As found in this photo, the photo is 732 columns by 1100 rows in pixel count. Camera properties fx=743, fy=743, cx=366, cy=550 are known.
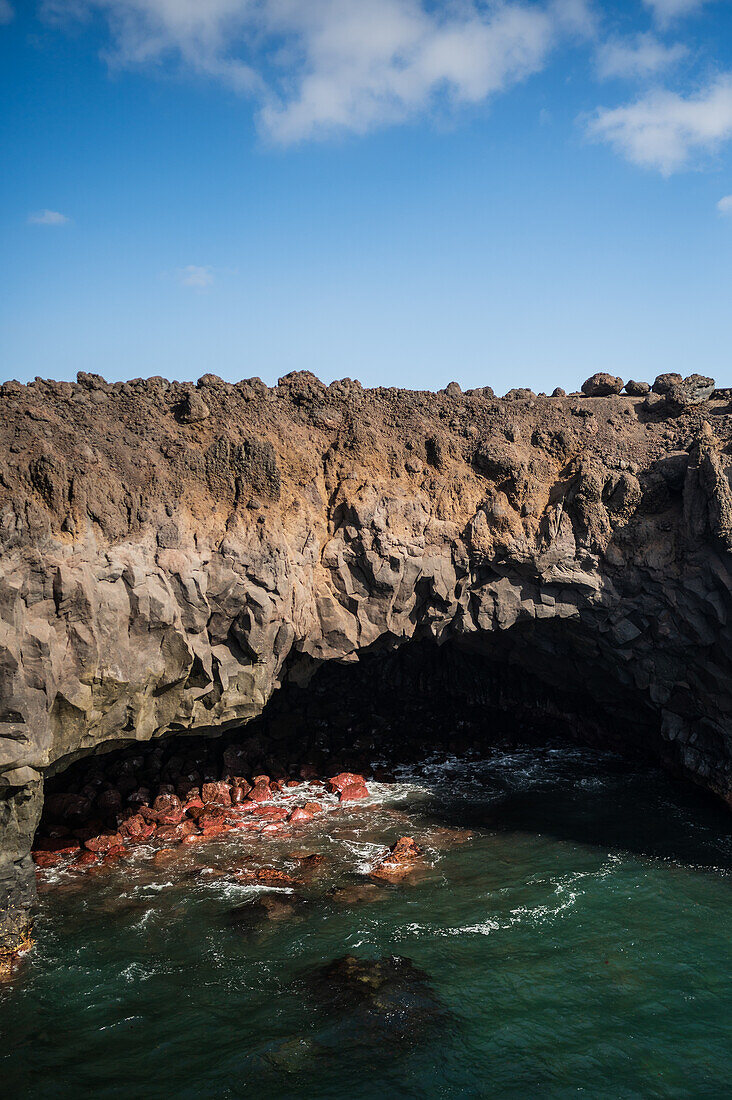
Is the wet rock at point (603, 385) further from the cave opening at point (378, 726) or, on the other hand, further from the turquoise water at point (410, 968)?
the turquoise water at point (410, 968)

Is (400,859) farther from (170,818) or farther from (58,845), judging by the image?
(58,845)

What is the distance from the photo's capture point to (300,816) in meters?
22.4

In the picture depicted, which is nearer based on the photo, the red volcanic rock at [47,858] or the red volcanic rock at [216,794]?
the red volcanic rock at [47,858]

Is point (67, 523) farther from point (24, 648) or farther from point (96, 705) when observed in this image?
point (96, 705)

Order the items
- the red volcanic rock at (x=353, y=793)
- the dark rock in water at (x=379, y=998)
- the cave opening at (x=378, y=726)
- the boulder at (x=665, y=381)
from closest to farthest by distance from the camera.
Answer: the dark rock in water at (x=379, y=998), the cave opening at (x=378, y=726), the red volcanic rock at (x=353, y=793), the boulder at (x=665, y=381)

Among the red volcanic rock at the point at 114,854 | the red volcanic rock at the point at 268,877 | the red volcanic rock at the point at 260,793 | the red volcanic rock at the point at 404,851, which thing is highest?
the red volcanic rock at the point at 260,793

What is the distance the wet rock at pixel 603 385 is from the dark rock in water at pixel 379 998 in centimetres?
1992

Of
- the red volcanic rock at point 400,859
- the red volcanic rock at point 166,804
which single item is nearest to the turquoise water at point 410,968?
the red volcanic rock at point 400,859

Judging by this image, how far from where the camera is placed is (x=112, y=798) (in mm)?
22578

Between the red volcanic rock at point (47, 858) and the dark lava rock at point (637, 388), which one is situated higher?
the dark lava rock at point (637, 388)

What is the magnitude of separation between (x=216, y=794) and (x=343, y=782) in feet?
13.6

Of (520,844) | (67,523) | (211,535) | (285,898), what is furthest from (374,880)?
(67,523)

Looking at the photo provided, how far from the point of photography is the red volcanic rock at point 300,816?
22.2 metres

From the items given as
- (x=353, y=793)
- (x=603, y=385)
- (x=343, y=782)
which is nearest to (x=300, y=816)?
(x=353, y=793)
